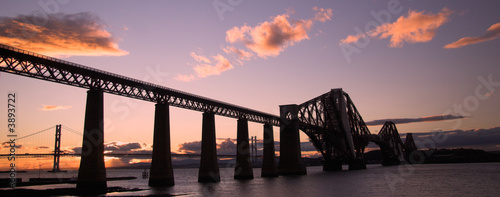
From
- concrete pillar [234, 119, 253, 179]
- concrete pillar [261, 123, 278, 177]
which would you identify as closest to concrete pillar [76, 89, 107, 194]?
concrete pillar [234, 119, 253, 179]

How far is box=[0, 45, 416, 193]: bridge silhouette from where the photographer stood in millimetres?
44125

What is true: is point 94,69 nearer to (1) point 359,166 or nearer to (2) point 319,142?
(2) point 319,142

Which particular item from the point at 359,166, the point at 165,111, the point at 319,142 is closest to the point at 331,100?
the point at 319,142

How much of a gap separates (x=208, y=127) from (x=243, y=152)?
1400 cm

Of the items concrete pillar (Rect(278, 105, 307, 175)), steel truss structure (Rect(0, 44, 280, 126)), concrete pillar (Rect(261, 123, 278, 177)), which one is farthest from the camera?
concrete pillar (Rect(278, 105, 307, 175))

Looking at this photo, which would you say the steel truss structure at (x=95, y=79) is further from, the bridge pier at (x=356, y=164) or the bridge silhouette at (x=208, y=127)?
the bridge pier at (x=356, y=164)

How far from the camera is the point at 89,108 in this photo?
45.5 m

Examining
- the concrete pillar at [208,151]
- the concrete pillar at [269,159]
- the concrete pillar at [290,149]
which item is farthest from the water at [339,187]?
the concrete pillar at [290,149]

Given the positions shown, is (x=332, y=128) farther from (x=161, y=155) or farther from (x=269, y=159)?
(x=161, y=155)

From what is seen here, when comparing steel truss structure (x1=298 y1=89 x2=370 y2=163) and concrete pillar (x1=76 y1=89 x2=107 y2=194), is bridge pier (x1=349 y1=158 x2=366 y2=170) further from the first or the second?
concrete pillar (x1=76 y1=89 x2=107 y2=194)

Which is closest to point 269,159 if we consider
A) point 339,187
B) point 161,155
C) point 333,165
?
point 339,187

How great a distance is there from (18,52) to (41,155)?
4221 inches

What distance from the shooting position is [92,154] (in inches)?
1747

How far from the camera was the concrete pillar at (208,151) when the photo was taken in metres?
66.3
